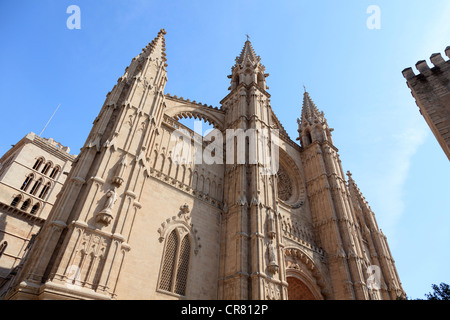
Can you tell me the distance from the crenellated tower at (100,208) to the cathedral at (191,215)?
5cm

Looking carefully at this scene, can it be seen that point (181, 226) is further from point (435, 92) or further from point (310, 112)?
point (310, 112)

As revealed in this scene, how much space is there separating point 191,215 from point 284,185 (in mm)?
13344

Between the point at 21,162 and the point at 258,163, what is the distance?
30.5 meters

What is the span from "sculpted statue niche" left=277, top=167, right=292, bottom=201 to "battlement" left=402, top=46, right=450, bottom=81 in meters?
15.1

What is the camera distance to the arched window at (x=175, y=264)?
45.1 ft

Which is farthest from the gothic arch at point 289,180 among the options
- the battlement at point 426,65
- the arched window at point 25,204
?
the arched window at point 25,204

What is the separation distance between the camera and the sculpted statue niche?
86.3 ft

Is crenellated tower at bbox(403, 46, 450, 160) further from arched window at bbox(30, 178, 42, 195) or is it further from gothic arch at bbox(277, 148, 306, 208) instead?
arched window at bbox(30, 178, 42, 195)

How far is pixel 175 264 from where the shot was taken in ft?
47.1

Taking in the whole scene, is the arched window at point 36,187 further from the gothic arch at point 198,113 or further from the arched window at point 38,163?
the gothic arch at point 198,113
